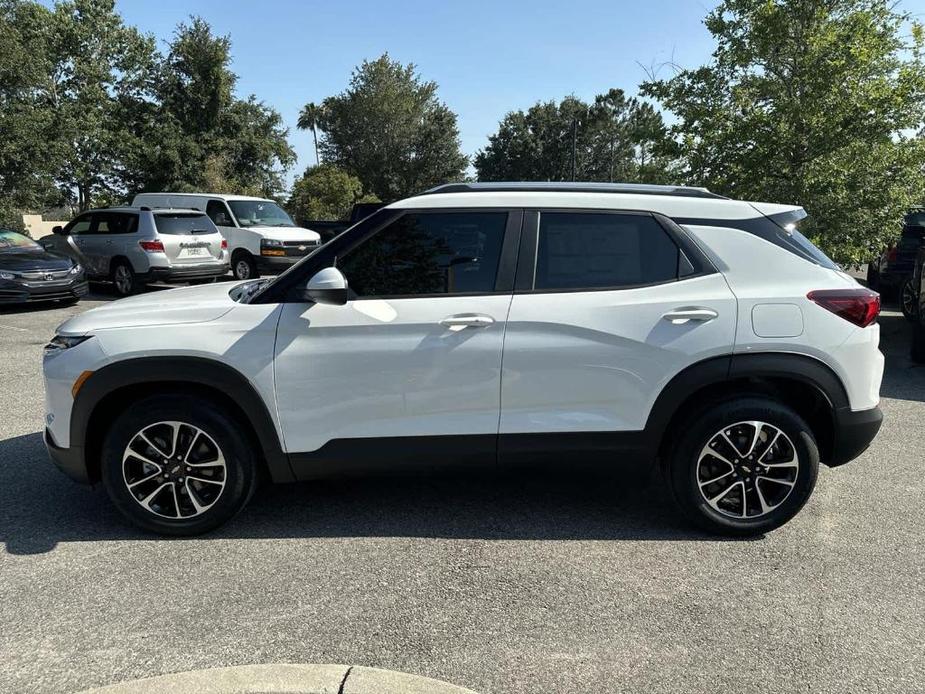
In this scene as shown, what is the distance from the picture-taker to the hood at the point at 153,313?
372 centimetres

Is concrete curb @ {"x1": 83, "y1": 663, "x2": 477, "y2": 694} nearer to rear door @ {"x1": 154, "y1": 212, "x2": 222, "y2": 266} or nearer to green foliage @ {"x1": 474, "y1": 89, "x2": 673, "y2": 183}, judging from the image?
rear door @ {"x1": 154, "y1": 212, "x2": 222, "y2": 266}

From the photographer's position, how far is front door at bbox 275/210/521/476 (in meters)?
3.62

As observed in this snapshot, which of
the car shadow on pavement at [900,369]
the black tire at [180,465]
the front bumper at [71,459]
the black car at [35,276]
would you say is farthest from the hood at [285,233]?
the black tire at [180,465]

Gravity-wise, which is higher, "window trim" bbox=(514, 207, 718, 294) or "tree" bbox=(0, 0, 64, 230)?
"tree" bbox=(0, 0, 64, 230)

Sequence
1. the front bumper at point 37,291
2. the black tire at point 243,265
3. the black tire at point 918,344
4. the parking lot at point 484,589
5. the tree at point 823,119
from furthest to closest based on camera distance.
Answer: the black tire at point 243,265 → the front bumper at point 37,291 → the tree at point 823,119 → the black tire at point 918,344 → the parking lot at point 484,589

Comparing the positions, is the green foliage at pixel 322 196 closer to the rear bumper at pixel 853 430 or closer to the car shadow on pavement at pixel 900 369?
the car shadow on pavement at pixel 900 369

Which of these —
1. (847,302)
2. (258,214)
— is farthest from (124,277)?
(847,302)

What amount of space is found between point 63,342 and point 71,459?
59 centimetres

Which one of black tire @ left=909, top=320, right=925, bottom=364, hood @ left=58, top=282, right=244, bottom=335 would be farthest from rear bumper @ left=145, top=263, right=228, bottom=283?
black tire @ left=909, top=320, right=925, bottom=364

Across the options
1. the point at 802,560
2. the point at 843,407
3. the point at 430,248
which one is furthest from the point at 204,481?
A: the point at 843,407

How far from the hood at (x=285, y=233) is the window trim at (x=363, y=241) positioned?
12.5 m

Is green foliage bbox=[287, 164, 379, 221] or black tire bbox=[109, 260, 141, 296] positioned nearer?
black tire bbox=[109, 260, 141, 296]

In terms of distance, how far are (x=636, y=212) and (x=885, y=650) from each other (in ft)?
7.19

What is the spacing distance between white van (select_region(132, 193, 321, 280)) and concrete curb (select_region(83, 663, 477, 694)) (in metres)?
13.1
